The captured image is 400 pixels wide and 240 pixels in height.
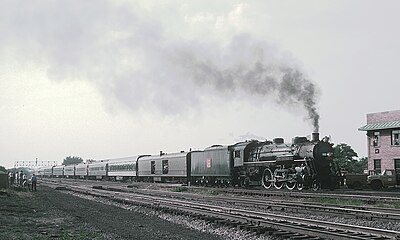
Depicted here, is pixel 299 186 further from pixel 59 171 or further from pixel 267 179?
pixel 59 171

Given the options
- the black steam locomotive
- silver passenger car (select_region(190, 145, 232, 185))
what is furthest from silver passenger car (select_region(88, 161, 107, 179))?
the black steam locomotive

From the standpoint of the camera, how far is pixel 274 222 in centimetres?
1304

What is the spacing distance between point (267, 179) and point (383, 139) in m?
17.3

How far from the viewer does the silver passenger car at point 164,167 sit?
135 ft

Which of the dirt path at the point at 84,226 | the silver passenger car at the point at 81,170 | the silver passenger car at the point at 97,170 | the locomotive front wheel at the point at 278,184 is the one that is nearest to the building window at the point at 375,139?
the locomotive front wheel at the point at 278,184

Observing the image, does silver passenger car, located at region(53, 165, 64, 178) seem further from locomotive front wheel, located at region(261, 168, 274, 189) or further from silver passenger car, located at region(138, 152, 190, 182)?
locomotive front wheel, located at region(261, 168, 274, 189)

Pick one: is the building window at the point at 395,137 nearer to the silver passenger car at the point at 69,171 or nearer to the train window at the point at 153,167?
the train window at the point at 153,167

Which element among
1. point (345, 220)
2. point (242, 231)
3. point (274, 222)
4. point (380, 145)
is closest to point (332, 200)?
point (345, 220)

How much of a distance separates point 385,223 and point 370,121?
3249cm

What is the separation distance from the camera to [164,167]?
45.5m

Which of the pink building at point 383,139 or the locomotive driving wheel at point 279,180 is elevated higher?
the pink building at point 383,139

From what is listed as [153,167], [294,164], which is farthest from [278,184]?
[153,167]

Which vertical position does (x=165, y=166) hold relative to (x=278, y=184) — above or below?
above

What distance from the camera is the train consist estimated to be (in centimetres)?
2561
